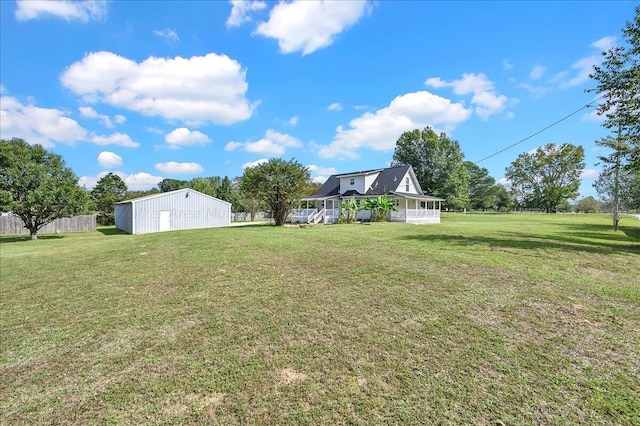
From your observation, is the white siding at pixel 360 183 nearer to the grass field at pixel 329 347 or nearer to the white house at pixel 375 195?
the white house at pixel 375 195

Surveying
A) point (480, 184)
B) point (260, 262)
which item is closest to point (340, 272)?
point (260, 262)

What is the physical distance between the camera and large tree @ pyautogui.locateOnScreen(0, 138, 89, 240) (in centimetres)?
1878

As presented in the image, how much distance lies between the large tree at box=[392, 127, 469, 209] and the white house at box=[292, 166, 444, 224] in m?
7.12

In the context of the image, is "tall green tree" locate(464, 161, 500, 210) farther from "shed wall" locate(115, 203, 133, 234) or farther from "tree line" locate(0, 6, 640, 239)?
"shed wall" locate(115, 203, 133, 234)

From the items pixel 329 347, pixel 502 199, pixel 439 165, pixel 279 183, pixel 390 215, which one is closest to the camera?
pixel 329 347

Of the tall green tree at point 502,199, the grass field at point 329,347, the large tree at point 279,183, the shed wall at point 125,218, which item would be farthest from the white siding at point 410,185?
the tall green tree at point 502,199

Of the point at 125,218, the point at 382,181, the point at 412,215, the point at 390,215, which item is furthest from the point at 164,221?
the point at 412,215

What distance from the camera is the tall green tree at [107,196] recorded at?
37.5 m

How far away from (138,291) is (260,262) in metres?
2.88

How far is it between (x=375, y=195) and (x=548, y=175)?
47.1m

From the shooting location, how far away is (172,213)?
25.8 meters

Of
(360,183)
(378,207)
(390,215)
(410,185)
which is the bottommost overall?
(390,215)

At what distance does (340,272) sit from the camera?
262 inches

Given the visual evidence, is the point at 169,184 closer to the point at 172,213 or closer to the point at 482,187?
the point at 172,213
